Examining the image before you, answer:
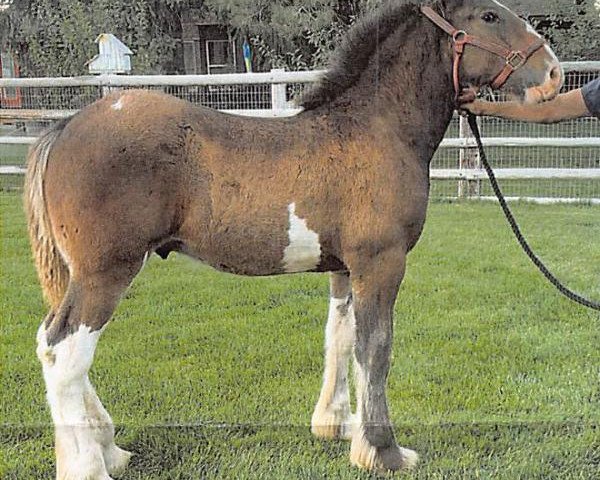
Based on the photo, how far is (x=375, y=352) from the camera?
2406 millimetres

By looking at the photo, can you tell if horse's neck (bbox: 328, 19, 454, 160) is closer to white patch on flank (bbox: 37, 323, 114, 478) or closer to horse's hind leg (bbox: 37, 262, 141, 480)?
horse's hind leg (bbox: 37, 262, 141, 480)

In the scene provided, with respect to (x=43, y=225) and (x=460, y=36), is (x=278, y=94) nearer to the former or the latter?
(x=460, y=36)

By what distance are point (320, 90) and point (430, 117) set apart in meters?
0.41

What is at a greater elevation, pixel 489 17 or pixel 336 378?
pixel 489 17

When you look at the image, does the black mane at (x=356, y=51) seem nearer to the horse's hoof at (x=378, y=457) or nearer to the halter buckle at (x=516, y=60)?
the halter buckle at (x=516, y=60)

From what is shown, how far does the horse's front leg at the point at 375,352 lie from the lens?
2359 mm

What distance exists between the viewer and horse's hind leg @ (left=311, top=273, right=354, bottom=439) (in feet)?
8.88

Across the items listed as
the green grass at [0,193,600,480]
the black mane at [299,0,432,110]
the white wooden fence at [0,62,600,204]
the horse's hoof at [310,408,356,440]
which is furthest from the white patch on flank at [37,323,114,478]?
the black mane at [299,0,432,110]

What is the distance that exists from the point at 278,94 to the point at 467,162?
106 cm

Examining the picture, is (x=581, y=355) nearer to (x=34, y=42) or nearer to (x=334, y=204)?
(x=334, y=204)

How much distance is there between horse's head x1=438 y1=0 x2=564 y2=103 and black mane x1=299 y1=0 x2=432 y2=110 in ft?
0.53

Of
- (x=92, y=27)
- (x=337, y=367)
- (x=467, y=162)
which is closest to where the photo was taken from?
(x=337, y=367)

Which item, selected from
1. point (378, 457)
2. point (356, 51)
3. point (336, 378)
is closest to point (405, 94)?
point (356, 51)

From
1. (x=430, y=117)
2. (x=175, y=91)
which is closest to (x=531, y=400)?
(x=430, y=117)
